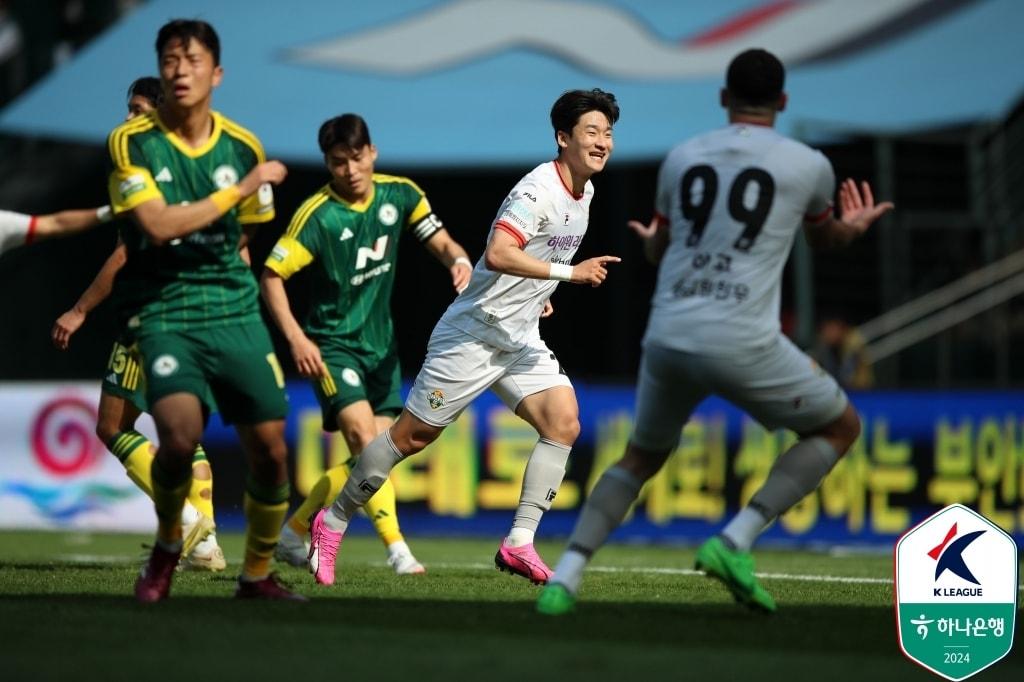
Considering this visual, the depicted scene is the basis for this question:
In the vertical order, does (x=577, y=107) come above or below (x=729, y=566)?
above

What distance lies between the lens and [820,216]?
6.52m

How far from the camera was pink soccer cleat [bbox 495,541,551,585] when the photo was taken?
27.5ft

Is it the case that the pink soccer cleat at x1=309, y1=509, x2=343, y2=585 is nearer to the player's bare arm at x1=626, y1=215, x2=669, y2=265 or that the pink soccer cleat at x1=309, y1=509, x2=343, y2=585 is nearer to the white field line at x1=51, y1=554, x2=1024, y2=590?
the white field line at x1=51, y1=554, x2=1024, y2=590

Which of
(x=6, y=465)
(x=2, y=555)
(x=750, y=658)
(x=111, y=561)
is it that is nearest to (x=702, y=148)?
(x=750, y=658)

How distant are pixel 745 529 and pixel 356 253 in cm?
323

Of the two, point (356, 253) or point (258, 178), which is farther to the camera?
point (356, 253)

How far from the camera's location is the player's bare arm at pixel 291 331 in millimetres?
7930

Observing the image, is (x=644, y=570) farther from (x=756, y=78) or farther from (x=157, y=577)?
(x=756, y=78)

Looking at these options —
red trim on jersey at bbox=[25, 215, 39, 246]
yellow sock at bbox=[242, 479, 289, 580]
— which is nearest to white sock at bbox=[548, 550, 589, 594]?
yellow sock at bbox=[242, 479, 289, 580]

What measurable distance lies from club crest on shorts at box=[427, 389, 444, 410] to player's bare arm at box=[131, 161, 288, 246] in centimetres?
200

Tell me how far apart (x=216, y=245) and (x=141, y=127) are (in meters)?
0.54

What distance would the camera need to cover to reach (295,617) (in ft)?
21.3

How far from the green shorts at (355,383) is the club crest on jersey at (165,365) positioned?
208 cm

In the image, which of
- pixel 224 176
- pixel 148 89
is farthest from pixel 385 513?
pixel 224 176
